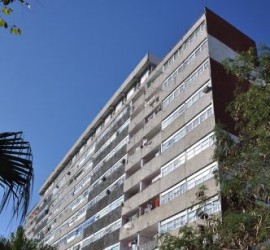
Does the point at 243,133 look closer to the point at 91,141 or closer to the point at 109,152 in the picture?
the point at 109,152

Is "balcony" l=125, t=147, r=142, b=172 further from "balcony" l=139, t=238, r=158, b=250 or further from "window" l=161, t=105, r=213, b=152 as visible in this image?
"balcony" l=139, t=238, r=158, b=250

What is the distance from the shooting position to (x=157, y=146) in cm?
3281

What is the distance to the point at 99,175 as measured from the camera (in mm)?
44656

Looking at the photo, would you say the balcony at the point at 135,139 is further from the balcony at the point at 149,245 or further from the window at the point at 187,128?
the balcony at the point at 149,245

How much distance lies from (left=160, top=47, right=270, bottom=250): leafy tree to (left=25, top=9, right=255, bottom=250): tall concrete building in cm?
794

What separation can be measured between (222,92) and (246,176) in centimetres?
1493

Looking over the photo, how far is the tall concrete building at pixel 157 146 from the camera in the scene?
27042 millimetres

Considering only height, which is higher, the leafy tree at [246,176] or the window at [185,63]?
the window at [185,63]

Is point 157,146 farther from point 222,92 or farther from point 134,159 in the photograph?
point 222,92

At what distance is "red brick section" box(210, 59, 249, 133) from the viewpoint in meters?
26.5

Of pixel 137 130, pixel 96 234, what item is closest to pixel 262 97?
pixel 137 130

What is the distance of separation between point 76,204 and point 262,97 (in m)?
39.6

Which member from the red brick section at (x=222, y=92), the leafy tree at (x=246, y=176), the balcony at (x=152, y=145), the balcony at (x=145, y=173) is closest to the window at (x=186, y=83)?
the red brick section at (x=222, y=92)

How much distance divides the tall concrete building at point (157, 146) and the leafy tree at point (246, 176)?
7.94 meters
